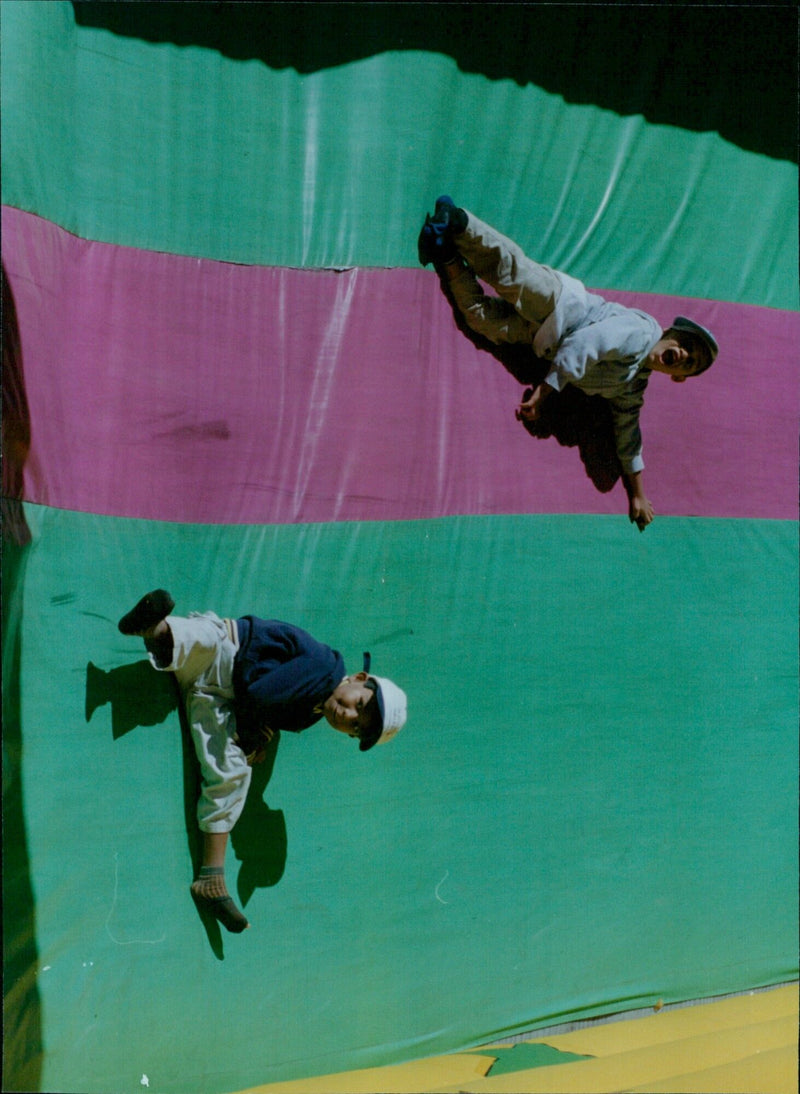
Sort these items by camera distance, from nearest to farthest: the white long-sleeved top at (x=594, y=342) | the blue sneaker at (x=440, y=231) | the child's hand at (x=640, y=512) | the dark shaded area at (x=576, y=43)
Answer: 1. the dark shaded area at (x=576, y=43)
2. the blue sneaker at (x=440, y=231)
3. the white long-sleeved top at (x=594, y=342)
4. the child's hand at (x=640, y=512)

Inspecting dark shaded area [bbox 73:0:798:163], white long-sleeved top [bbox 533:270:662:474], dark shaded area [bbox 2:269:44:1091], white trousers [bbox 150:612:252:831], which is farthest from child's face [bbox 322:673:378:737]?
dark shaded area [bbox 73:0:798:163]

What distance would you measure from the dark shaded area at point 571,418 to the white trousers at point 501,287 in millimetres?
37

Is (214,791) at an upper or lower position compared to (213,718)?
lower

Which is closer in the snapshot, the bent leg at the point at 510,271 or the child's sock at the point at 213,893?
the child's sock at the point at 213,893

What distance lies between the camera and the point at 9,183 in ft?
7.33

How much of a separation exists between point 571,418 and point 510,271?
41 cm

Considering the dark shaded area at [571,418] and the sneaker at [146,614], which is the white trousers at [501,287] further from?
the sneaker at [146,614]

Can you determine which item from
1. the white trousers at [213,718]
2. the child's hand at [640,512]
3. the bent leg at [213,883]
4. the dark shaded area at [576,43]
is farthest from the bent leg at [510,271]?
the bent leg at [213,883]

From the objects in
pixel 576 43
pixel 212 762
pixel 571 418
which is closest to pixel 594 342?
pixel 571 418

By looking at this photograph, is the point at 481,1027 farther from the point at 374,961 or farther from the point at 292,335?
the point at 292,335

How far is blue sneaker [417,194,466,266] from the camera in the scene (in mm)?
2592

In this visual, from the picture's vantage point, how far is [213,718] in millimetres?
2402

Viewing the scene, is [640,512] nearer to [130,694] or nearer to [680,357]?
[680,357]

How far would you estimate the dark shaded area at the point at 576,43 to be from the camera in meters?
2.48
